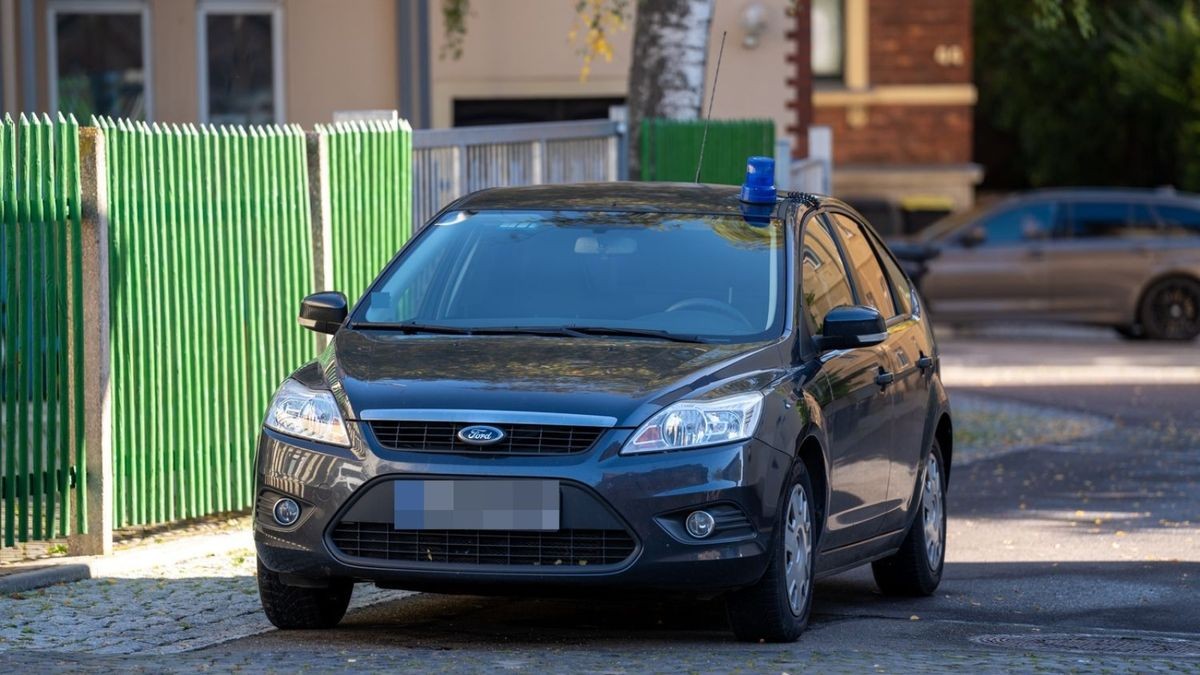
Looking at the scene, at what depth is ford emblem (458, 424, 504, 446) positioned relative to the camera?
729cm

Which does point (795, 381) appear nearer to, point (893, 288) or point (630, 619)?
point (630, 619)

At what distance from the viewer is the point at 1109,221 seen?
25.9 meters

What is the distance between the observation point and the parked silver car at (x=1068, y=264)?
25594 mm

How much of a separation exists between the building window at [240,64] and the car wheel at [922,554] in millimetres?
11875

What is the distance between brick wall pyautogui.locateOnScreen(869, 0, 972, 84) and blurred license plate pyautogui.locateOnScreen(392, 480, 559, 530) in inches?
1255

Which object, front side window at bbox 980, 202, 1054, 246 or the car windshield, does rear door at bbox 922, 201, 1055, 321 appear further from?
the car windshield

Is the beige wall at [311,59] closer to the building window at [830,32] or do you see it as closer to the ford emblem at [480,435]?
the ford emblem at [480,435]

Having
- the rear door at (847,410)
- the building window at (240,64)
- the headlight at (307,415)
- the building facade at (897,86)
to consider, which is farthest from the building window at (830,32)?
the headlight at (307,415)

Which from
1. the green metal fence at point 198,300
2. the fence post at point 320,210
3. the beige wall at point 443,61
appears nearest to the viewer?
the green metal fence at point 198,300

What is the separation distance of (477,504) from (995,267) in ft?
62.3

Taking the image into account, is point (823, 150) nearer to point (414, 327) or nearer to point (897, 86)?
point (414, 327)

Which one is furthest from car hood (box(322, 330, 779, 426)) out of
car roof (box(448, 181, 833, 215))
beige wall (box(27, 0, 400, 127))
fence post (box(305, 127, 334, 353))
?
beige wall (box(27, 0, 400, 127))

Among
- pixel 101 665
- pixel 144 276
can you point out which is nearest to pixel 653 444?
pixel 101 665

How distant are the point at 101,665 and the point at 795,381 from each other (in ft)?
8.06
